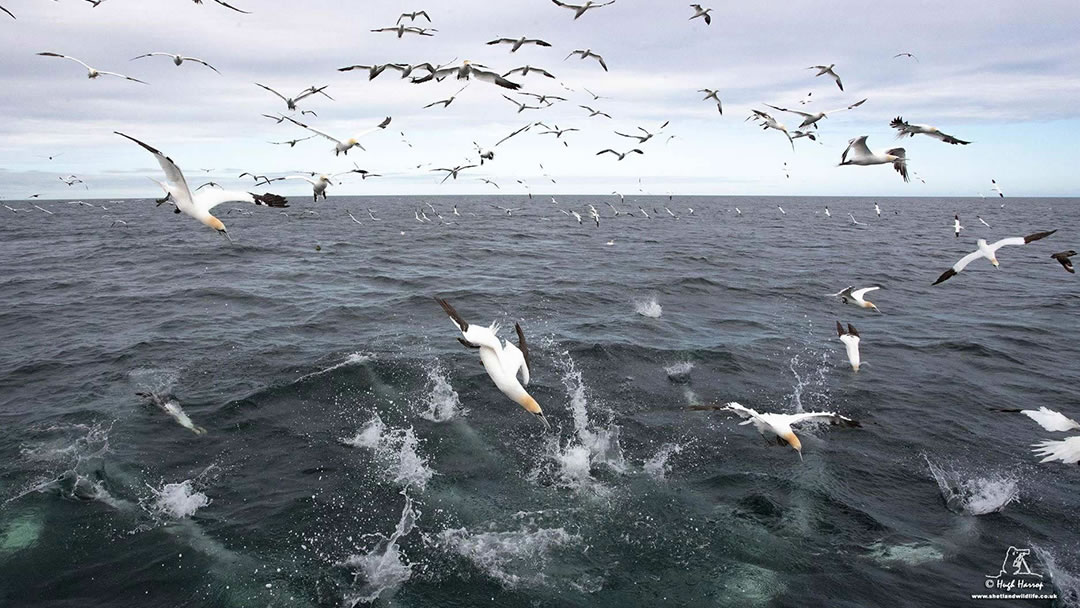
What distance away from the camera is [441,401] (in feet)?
47.9

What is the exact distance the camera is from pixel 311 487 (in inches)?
428

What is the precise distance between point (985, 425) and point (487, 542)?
12.3 m

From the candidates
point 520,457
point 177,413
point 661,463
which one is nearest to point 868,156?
point 661,463

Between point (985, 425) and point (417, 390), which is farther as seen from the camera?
point (417, 390)

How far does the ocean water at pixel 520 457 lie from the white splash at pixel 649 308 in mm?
322

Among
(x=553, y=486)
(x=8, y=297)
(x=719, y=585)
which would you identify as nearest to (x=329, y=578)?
(x=553, y=486)

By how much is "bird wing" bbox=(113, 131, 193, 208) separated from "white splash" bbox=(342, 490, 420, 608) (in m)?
6.30

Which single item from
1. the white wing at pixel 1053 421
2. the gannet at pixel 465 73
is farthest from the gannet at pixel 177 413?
the white wing at pixel 1053 421

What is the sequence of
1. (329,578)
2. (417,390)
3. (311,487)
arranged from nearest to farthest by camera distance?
(329,578) → (311,487) → (417,390)

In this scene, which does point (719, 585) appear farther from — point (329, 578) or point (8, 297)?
point (8, 297)

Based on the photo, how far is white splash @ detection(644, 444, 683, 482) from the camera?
1153 centimetres

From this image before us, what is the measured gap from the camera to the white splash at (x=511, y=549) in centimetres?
877

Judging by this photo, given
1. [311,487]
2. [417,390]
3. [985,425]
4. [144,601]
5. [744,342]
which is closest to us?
[144,601]

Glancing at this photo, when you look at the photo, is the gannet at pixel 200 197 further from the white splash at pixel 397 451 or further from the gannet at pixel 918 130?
the gannet at pixel 918 130
